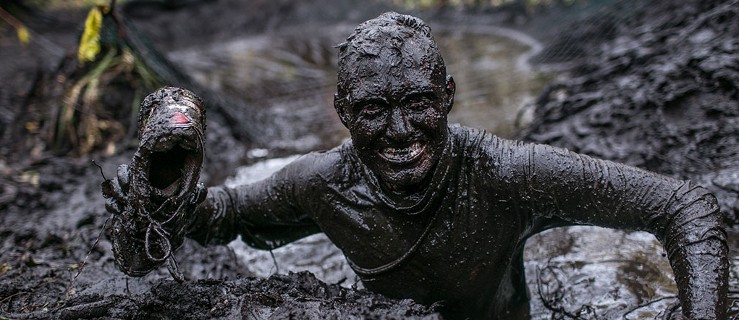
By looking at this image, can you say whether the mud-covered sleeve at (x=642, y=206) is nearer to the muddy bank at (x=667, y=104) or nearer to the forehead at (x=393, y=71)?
the forehead at (x=393, y=71)

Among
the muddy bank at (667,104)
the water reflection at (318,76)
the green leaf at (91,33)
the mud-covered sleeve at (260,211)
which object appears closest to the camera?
the mud-covered sleeve at (260,211)

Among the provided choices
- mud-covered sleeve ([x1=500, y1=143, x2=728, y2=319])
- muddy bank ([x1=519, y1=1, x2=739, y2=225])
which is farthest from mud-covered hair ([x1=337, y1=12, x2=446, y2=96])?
muddy bank ([x1=519, y1=1, x2=739, y2=225])

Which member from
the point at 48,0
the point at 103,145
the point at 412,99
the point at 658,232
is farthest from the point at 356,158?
the point at 48,0

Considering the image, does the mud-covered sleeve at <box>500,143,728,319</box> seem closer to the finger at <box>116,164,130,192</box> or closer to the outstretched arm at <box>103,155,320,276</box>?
the outstretched arm at <box>103,155,320,276</box>

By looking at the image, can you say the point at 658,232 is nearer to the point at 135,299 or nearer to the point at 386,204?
the point at 386,204

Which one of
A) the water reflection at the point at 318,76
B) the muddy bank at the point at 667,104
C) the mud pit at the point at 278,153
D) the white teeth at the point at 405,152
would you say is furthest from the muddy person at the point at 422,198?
the water reflection at the point at 318,76

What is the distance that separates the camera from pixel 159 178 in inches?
92.4

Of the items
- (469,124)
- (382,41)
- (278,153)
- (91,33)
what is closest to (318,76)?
(278,153)

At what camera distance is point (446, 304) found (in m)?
2.64

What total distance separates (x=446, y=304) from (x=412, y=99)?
879 millimetres

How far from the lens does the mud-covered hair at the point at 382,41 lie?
223 cm

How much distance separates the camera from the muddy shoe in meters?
2.22

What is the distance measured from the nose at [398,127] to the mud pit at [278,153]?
54 centimetres

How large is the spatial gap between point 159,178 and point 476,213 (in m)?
1.09
